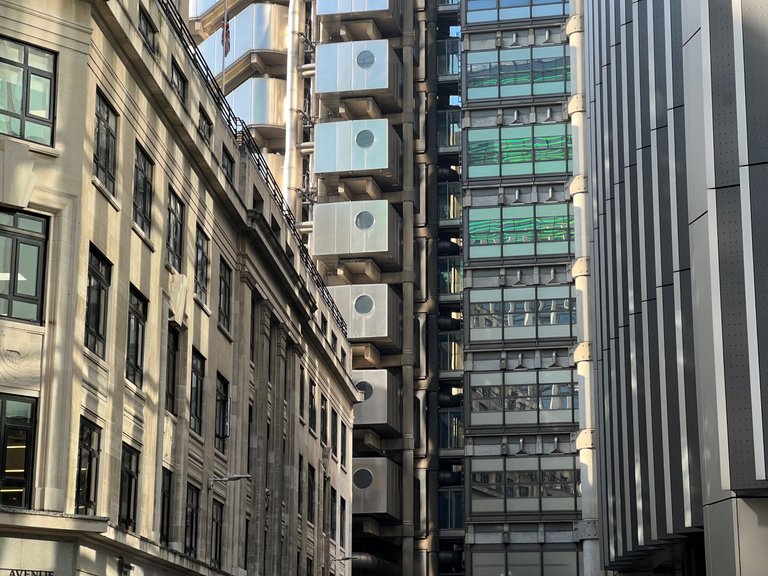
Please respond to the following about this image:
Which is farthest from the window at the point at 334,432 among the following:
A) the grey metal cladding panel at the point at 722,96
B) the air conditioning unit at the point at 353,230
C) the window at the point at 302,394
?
the grey metal cladding panel at the point at 722,96

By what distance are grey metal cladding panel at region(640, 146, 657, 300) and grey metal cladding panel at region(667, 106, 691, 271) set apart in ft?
10.7

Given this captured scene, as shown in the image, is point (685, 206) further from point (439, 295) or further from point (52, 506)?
point (439, 295)

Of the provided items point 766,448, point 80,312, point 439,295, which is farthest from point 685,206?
point 439,295

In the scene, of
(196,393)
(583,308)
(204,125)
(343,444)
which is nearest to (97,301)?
(196,393)

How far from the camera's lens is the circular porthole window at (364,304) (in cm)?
8538

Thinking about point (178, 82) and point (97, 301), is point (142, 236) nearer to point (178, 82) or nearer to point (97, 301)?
point (97, 301)

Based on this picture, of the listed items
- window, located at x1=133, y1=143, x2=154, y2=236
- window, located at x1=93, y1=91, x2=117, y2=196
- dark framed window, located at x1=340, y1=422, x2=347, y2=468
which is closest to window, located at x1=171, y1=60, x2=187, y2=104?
window, located at x1=133, y1=143, x2=154, y2=236

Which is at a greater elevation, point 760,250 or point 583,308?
point 583,308

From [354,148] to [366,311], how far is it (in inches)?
430

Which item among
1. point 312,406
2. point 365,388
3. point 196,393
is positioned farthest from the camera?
point 365,388

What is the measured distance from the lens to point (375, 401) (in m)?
84.3

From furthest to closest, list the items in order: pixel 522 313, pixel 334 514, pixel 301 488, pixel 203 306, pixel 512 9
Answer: pixel 512 9
pixel 522 313
pixel 334 514
pixel 301 488
pixel 203 306

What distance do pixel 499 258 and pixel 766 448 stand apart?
Answer: 203 ft

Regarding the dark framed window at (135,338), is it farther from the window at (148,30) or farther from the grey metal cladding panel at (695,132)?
the grey metal cladding panel at (695,132)
